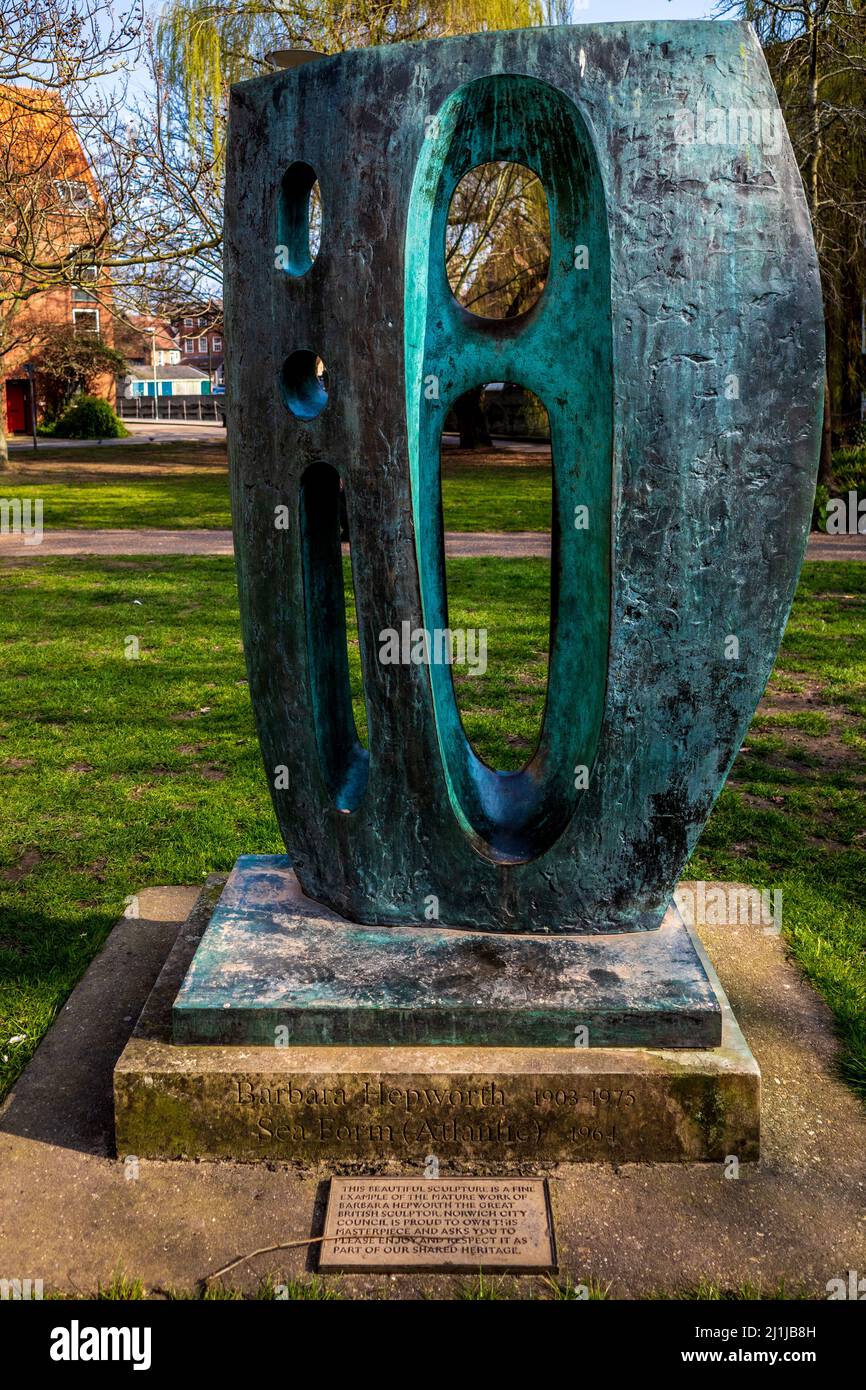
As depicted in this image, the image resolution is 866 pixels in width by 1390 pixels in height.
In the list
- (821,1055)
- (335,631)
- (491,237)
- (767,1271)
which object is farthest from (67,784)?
(491,237)

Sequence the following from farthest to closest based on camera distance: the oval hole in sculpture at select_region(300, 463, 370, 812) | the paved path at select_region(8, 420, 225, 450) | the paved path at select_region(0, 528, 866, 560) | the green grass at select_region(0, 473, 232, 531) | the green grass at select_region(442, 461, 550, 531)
A: the paved path at select_region(8, 420, 225, 450), the green grass at select_region(0, 473, 232, 531), the green grass at select_region(442, 461, 550, 531), the paved path at select_region(0, 528, 866, 560), the oval hole in sculpture at select_region(300, 463, 370, 812)

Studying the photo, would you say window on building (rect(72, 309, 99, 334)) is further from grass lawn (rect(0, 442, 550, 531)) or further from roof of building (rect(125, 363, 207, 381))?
roof of building (rect(125, 363, 207, 381))

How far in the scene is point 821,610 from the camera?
10.8 m

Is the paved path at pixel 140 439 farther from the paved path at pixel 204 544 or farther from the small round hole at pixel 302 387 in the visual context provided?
the small round hole at pixel 302 387

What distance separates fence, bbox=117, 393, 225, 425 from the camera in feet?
205

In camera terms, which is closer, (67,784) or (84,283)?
(67,784)

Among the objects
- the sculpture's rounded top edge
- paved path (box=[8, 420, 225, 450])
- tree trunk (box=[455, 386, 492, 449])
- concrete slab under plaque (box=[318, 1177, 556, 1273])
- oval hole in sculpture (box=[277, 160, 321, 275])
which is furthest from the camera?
paved path (box=[8, 420, 225, 450])

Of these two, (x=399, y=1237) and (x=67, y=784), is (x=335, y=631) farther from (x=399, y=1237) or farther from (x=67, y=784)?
(x=67, y=784)

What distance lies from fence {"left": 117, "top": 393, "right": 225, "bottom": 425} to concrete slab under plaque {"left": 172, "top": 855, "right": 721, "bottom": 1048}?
60.4m

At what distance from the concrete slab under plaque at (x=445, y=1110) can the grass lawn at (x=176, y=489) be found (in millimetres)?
13635

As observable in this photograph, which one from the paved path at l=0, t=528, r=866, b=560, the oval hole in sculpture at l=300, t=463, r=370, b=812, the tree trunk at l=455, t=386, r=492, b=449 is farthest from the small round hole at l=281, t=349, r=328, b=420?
the tree trunk at l=455, t=386, r=492, b=449
